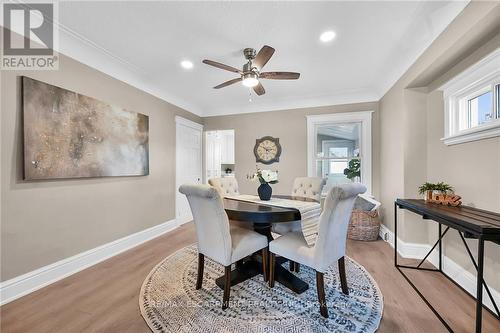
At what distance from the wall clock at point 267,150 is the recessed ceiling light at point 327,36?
2292 mm

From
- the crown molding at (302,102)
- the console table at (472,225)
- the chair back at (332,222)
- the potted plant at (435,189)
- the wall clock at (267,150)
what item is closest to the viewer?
the console table at (472,225)

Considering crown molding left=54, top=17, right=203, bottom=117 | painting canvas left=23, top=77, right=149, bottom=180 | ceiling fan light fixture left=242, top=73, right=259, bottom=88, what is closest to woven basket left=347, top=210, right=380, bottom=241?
ceiling fan light fixture left=242, top=73, right=259, bottom=88

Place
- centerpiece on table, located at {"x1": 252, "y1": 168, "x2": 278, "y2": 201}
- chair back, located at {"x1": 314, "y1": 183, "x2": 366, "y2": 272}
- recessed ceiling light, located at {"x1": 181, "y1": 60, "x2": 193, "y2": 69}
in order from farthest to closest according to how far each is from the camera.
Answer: recessed ceiling light, located at {"x1": 181, "y1": 60, "x2": 193, "y2": 69} → centerpiece on table, located at {"x1": 252, "y1": 168, "x2": 278, "y2": 201} → chair back, located at {"x1": 314, "y1": 183, "x2": 366, "y2": 272}

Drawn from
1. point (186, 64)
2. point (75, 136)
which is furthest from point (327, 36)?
point (75, 136)

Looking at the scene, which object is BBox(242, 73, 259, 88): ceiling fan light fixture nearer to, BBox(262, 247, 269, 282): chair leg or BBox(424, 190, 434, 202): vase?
BBox(262, 247, 269, 282): chair leg

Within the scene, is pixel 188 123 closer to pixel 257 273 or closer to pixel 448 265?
pixel 257 273

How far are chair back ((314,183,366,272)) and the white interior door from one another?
312cm

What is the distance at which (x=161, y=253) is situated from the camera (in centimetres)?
284

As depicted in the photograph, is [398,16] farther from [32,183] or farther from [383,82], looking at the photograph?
[32,183]

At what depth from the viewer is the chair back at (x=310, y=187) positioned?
2893mm

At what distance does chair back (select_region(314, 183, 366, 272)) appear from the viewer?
1521 millimetres

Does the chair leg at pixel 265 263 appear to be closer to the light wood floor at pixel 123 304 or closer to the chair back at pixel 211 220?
the chair back at pixel 211 220

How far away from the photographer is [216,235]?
1.74m

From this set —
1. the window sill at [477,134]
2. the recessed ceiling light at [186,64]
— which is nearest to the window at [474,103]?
the window sill at [477,134]
